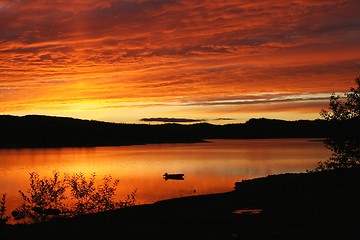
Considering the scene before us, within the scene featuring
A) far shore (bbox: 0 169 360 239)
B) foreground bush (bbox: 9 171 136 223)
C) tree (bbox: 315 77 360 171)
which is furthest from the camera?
tree (bbox: 315 77 360 171)

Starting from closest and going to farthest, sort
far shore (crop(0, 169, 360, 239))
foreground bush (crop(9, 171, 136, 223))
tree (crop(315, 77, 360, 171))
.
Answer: far shore (crop(0, 169, 360, 239))
foreground bush (crop(9, 171, 136, 223))
tree (crop(315, 77, 360, 171))

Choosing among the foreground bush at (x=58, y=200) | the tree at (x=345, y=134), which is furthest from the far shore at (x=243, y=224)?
the tree at (x=345, y=134)

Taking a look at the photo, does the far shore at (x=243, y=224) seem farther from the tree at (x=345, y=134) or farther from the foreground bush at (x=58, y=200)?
the tree at (x=345, y=134)

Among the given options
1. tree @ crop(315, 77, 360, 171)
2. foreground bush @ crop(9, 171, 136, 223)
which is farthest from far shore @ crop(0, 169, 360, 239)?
tree @ crop(315, 77, 360, 171)

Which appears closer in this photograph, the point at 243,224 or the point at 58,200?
the point at 243,224

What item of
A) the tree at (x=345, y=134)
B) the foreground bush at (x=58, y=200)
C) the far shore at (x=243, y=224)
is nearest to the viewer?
the far shore at (x=243, y=224)

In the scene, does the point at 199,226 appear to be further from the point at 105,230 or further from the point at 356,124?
the point at 356,124

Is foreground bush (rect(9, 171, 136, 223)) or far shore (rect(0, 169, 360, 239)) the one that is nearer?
far shore (rect(0, 169, 360, 239))

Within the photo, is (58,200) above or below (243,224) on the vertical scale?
below

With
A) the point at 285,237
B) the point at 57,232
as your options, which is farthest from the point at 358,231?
the point at 57,232

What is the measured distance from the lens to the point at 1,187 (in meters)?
75.9

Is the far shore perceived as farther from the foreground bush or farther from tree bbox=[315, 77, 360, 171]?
tree bbox=[315, 77, 360, 171]

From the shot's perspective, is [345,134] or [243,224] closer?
[243,224]

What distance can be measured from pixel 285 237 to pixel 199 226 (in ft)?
15.4
